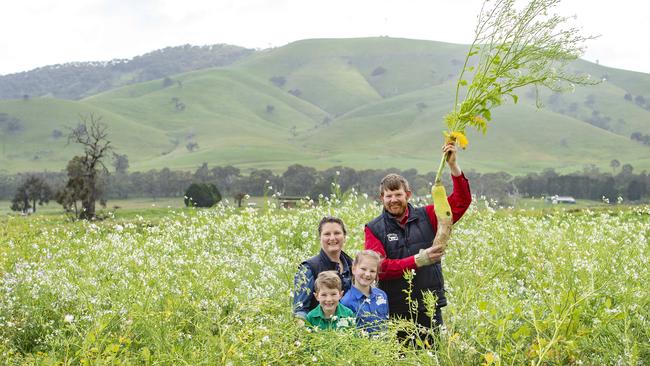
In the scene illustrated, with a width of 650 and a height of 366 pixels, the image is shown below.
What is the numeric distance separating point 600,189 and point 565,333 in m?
109

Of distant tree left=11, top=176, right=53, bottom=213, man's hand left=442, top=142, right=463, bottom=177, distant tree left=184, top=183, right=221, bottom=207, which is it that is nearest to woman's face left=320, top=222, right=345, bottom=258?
man's hand left=442, top=142, right=463, bottom=177

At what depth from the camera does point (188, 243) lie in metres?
12.8

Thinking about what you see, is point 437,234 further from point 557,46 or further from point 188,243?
point 188,243

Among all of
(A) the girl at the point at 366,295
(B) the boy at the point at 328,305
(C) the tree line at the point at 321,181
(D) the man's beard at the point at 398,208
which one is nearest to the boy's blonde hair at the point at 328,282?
(B) the boy at the point at 328,305

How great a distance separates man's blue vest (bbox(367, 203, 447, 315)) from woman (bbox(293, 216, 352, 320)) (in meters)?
0.41

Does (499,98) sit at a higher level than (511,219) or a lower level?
higher

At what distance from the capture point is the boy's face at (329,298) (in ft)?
21.4

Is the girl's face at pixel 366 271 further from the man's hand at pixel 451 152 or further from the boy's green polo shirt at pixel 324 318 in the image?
the man's hand at pixel 451 152

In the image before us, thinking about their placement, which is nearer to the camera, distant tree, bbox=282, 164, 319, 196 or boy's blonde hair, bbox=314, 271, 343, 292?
boy's blonde hair, bbox=314, 271, 343, 292

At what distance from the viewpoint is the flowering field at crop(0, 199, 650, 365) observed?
5527mm

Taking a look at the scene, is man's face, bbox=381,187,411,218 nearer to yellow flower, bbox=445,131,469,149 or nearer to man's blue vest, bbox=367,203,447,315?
man's blue vest, bbox=367,203,447,315

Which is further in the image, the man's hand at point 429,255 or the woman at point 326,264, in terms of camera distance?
the woman at point 326,264

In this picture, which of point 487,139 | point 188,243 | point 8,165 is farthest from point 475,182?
point 8,165

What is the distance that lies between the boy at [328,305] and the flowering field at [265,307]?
1.11 feet
